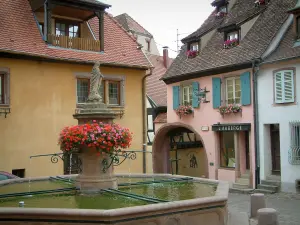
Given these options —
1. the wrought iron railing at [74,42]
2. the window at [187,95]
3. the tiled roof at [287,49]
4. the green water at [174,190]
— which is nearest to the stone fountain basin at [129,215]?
the green water at [174,190]

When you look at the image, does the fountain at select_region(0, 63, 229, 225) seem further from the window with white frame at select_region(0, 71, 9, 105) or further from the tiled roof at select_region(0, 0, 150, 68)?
the tiled roof at select_region(0, 0, 150, 68)

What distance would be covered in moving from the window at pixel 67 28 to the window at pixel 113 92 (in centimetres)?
292

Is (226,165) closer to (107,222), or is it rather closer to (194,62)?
(194,62)

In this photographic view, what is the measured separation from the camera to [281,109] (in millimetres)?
19391

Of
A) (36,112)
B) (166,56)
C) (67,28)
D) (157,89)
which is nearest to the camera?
(36,112)

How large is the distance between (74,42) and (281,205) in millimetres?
11388

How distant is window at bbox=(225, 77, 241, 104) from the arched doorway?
5557 mm

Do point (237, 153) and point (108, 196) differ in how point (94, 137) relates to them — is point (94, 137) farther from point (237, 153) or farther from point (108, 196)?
point (237, 153)

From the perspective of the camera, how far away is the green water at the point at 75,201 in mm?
8289

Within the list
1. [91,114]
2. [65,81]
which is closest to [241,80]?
[65,81]

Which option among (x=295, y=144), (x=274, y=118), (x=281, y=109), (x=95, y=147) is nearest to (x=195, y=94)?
(x=274, y=118)

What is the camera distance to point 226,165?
2292 cm

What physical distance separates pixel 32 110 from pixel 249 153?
35.4ft

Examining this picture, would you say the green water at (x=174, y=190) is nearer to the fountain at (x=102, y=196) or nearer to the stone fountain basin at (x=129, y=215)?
the fountain at (x=102, y=196)
